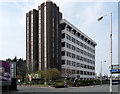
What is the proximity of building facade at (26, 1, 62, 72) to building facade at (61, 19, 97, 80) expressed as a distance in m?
3.16

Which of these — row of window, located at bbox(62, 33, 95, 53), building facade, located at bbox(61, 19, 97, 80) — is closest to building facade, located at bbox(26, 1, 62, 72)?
building facade, located at bbox(61, 19, 97, 80)

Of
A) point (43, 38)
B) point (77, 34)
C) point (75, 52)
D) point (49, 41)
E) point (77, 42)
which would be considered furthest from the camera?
point (77, 34)

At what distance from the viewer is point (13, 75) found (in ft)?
83.4

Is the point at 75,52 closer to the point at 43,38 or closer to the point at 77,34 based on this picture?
the point at 77,34

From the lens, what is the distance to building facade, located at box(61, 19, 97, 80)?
65.6 m

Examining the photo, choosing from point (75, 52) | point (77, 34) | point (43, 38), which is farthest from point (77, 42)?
point (43, 38)

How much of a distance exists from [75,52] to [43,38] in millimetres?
21576

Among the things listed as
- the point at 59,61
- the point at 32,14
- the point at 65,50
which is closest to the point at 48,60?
the point at 59,61

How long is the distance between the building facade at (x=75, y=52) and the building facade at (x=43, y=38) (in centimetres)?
316

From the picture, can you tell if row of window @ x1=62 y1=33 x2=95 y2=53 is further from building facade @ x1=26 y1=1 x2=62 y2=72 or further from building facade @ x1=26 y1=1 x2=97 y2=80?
building facade @ x1=26 y1=1 x2=62 y2=72

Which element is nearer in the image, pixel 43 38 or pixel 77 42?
pixel 43 38

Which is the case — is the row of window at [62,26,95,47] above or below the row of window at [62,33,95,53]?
above

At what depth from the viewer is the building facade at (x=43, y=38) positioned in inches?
2322

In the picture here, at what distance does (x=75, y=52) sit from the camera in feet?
249
